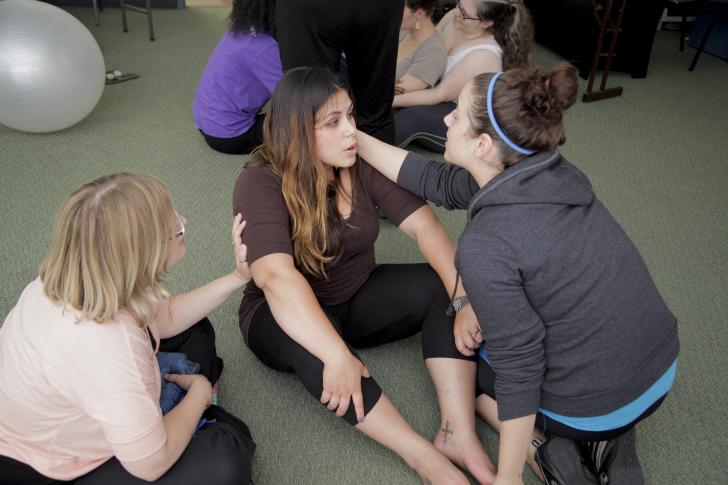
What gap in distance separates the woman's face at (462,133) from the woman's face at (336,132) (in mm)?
271

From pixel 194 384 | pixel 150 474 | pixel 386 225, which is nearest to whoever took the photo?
pixel 150 474

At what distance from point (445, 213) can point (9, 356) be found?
1.85 meters

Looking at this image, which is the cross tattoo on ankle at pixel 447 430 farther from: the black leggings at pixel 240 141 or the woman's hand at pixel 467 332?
the black leggings at pixel 240 141

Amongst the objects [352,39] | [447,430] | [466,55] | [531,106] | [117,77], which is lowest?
[117,77]

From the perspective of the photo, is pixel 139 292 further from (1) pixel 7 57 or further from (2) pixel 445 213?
(1) pixel 7 57

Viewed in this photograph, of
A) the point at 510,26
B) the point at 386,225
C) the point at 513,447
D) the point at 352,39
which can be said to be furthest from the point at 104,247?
the point at 510,26

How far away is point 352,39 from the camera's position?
2102 mm

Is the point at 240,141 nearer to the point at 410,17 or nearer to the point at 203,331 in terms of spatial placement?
the point at 410,17

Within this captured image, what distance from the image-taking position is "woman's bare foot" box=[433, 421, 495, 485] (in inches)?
57.1

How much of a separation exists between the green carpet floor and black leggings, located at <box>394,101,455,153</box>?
1.98 ft

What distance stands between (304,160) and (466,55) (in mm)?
1620

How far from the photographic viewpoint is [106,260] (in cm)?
103

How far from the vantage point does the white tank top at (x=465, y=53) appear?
2.77m

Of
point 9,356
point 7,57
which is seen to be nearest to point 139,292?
point 9,356
